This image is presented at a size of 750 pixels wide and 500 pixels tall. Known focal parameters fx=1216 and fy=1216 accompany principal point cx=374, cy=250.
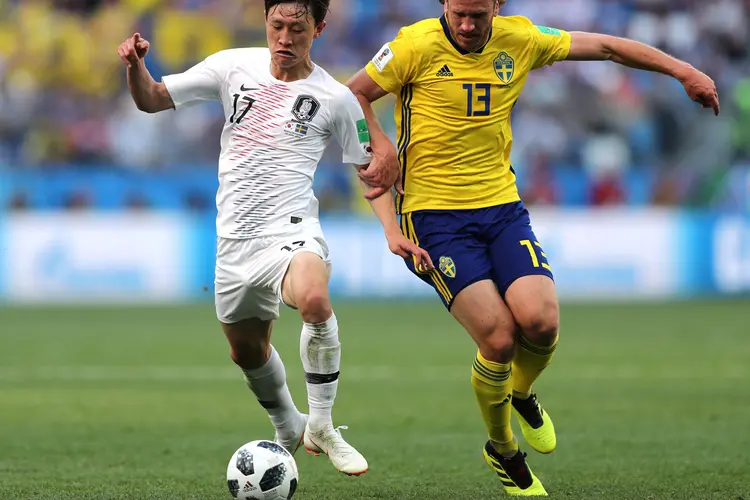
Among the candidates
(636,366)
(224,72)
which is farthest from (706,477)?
(636,366)

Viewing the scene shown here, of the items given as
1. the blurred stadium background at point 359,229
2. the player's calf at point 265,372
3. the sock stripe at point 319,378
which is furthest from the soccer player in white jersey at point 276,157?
the blurred stadium background at point 359,229

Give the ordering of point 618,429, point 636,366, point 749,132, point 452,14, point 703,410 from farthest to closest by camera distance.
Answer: point 749,132, point 636,366, point 703,410, point 618,429, point 452,14

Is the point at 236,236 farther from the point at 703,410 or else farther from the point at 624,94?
the point at 624,94

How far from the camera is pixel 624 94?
20672 millimetres

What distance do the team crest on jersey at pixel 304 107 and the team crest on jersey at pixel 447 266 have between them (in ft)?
3.17

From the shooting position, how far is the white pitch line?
36.1 ft

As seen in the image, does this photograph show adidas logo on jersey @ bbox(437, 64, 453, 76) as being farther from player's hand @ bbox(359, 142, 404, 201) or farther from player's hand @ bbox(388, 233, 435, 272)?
player's hand @ bbox(388, 233, 435, 272)

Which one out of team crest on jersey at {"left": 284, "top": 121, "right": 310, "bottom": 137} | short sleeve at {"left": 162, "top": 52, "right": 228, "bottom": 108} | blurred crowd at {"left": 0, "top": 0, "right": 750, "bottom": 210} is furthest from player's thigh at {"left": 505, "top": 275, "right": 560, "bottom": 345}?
blurred crowd at {"left": 0, "top": 0, "right": 750, "bottom": 210}

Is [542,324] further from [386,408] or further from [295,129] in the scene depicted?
[386,408]

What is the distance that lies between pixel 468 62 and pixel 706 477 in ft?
7.97

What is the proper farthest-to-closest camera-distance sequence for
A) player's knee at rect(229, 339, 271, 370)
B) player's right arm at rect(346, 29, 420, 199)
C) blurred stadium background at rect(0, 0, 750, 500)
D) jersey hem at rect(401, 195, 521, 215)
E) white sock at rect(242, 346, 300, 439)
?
1. blurred stadium background at rect(0, 0, 750, 500)
2. white sock at rect(242, 346, 300, 439)
3. player's knee at rect(229, 339, 271, 370)
4. jersey hem at rect(401, 195, 521, 215)
5. player's right arm at rect(346, 29, 420, 199)

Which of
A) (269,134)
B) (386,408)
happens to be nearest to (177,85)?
(269,134)

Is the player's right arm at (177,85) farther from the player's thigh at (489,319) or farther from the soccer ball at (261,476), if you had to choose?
the soccer ball at (261,476)

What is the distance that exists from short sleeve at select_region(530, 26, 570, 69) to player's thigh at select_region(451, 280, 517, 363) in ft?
3.99
